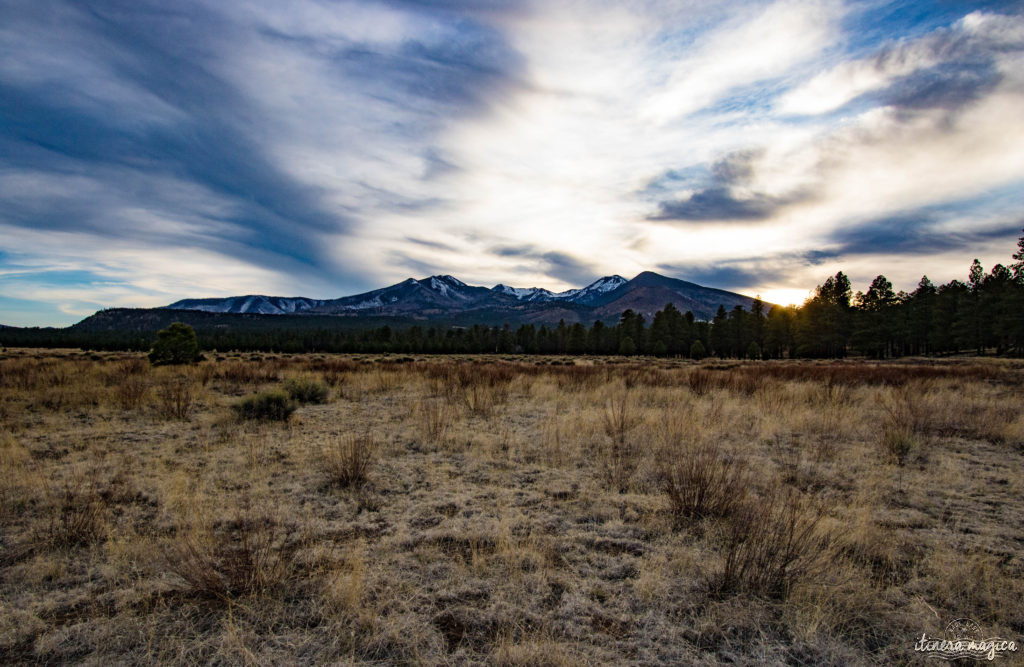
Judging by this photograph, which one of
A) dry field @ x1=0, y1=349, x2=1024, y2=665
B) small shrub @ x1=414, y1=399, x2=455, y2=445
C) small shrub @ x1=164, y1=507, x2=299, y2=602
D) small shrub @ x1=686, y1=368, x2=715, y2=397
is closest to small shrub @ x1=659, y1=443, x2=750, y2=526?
dry field @ x1=0, y1=349, x2=1024, y2=665

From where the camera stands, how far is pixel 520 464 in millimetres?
5887

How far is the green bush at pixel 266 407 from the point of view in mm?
8586

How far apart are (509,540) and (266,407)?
7.43 metres

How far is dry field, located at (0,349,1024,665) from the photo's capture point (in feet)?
8.12

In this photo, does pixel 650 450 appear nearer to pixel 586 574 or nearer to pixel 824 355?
pixel 586 574

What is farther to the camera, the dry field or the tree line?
the tree line

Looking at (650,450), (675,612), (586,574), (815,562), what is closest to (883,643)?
(815,562)

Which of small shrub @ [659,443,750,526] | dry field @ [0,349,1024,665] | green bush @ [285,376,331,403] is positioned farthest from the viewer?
green bush @ [285,376,331,403]

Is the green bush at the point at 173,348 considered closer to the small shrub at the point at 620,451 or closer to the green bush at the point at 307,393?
the green bush at the point at 307,393

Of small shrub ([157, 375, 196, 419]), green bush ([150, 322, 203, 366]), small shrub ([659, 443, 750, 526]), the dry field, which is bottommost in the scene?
the dry field

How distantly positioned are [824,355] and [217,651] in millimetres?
71011

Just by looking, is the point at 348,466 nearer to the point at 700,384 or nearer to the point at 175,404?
the point at 175,404

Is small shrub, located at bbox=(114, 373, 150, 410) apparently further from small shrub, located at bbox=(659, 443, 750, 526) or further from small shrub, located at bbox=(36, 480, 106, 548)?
small shrub, located at bbox=(659, 443, 750, 526)

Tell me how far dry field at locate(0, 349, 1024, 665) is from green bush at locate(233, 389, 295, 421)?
622 mm
